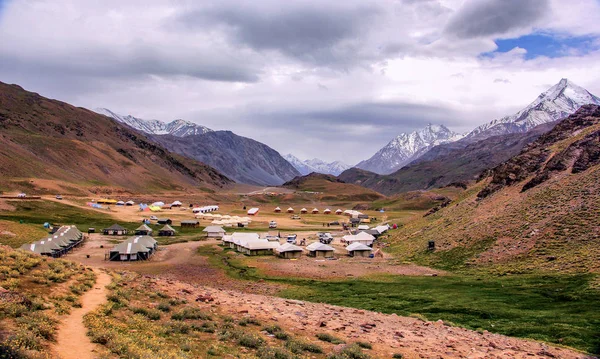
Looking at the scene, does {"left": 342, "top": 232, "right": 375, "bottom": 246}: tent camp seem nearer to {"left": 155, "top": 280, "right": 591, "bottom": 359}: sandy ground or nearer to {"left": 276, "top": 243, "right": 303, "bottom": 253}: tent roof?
{"left": 276, "top": 243, "right": 303, "bottom": 253}: tent roof

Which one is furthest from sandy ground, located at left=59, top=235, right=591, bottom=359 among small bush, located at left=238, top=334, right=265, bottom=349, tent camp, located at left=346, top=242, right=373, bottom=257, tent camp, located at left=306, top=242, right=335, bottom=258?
tent camp, located at left=346, top=242, right=373, bottom=257

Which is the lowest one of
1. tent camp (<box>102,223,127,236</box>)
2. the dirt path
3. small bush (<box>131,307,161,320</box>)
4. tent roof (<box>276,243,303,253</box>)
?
tent roof (<box>276,243,303,253</box>)

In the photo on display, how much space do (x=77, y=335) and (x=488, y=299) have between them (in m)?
29.7

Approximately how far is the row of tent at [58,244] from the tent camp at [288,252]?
3037 cm

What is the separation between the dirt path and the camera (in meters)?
12.9

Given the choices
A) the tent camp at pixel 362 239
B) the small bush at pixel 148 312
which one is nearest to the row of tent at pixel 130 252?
the tent camp at pixel 362 239

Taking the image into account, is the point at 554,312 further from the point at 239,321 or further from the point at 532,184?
the point at 532,184

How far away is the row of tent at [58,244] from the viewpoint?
52875 mm

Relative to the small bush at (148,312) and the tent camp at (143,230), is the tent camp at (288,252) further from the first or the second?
the small bush at (148,312)

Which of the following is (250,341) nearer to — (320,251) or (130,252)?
(130,252)

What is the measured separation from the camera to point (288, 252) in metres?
64.2

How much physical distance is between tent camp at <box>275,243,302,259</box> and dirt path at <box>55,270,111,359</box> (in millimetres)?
43691

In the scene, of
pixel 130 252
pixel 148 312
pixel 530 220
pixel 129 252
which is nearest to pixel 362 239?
pixel 530 220

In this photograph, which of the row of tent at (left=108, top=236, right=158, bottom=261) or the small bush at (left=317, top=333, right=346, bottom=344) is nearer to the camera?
the small bush at (left=317, top=333, right=346, bottom=344)
